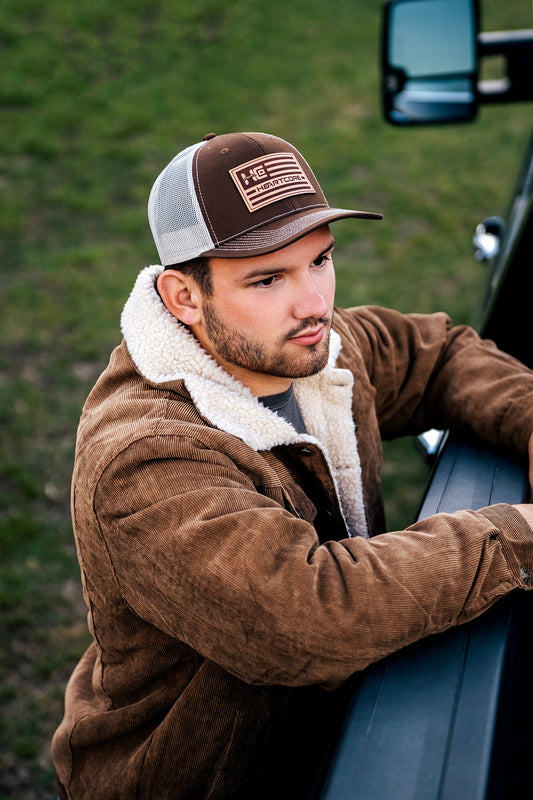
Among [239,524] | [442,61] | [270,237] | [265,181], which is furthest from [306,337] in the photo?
[442,61]

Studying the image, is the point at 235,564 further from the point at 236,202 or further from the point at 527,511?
the point at 236,202

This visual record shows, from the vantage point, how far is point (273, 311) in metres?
1.69

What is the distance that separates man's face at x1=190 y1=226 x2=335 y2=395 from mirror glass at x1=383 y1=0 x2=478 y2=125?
4.61 feet

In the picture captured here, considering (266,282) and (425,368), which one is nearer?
(266,282)

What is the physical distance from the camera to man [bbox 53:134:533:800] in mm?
1389

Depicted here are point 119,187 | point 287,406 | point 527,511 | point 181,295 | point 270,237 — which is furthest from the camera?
point 119,187

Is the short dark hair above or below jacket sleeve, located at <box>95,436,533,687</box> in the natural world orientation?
above

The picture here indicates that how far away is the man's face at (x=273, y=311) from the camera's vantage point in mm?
1692

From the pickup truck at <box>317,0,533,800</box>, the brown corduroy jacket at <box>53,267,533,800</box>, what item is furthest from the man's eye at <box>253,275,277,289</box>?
the pickup truck at <box>317,0,533,800</box>

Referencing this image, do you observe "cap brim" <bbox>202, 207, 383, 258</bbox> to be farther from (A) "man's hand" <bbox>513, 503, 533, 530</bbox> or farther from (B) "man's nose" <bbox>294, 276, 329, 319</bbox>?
(A) "man's hand" <bbox>513, 503, 533, 530</bbox>

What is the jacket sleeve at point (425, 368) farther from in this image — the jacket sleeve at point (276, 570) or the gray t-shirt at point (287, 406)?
the jacket sleeve at point (276, 570)

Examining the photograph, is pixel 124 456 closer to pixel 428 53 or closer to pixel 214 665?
pixel 214 665

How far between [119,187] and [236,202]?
4.57 meters

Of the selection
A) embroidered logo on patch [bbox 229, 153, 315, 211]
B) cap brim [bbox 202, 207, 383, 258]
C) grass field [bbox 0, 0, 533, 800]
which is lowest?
grass field [bbox 0, 0, 533, 800]
